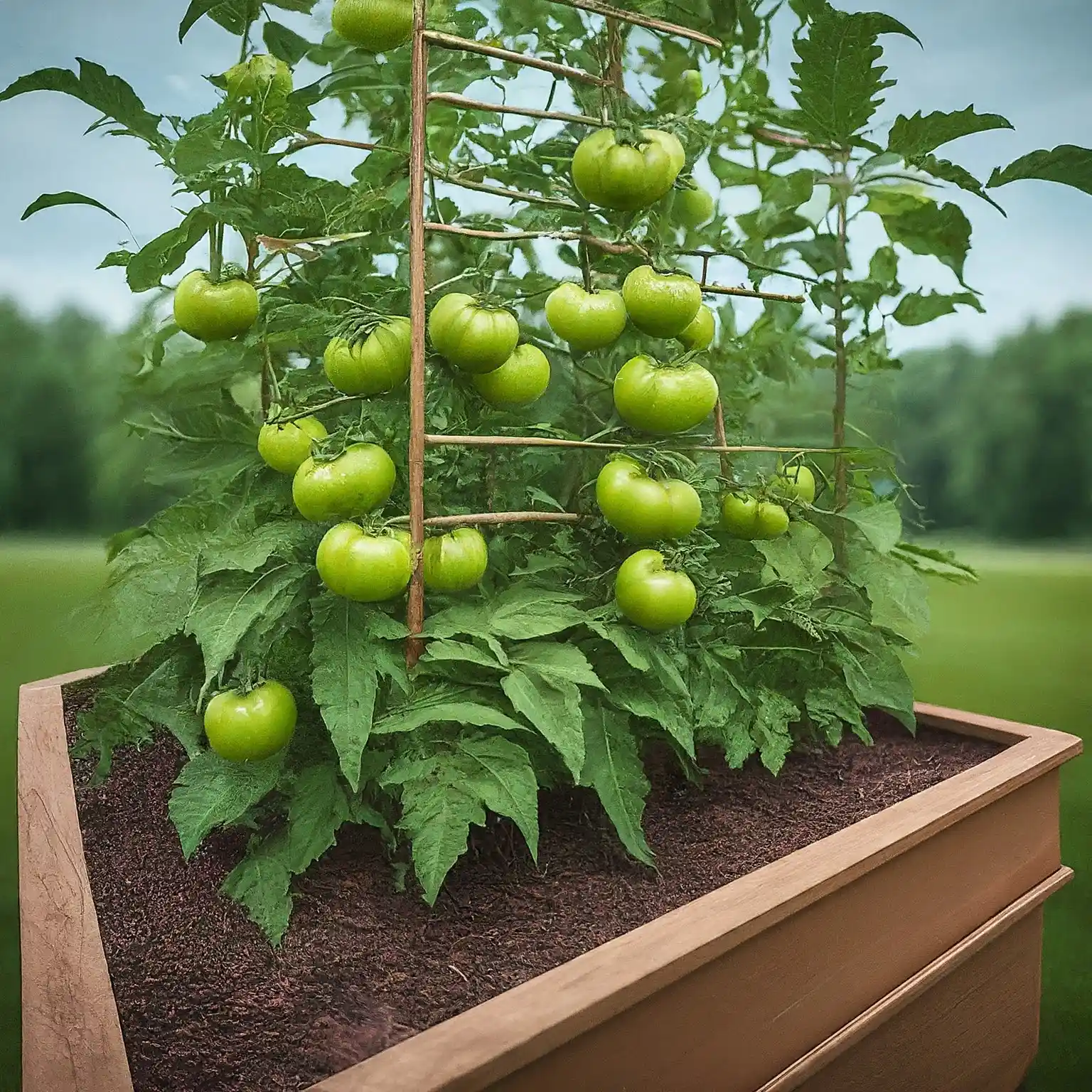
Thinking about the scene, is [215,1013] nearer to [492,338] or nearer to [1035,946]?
[492,338]

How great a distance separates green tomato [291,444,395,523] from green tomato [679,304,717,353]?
0.37 meters

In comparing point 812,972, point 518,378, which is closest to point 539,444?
point 518,378

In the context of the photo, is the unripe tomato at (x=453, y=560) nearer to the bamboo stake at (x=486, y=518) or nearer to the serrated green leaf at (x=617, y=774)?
the bamboo stake at (x=486, y=518)

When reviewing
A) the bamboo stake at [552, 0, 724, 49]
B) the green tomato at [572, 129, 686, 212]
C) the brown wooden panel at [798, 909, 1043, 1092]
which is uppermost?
the bamboo stake at [552, 0, 724, 49]

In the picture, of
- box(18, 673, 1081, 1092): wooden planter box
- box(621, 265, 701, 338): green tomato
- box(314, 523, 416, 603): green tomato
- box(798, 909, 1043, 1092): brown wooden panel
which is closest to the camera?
box(18, 673, 1081, 1092): wooden planter box

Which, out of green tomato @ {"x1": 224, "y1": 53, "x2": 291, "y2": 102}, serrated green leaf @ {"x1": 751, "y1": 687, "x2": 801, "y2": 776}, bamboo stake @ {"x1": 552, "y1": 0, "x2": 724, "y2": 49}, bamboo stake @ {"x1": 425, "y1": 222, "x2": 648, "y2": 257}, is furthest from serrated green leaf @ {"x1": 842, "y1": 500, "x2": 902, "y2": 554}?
green tomato @ {"x1": 224, "y1": 53, "x2": 291, "y2": 102}

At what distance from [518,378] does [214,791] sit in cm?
44

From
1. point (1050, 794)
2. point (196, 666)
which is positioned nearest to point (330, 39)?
point (196, 666)

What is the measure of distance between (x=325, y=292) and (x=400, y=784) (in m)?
0.48

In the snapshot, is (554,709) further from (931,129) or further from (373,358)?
(931,129)

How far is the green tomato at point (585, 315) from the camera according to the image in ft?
3.03

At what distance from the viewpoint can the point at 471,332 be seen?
2.78 feet

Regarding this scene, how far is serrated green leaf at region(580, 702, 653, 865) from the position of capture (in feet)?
3.02

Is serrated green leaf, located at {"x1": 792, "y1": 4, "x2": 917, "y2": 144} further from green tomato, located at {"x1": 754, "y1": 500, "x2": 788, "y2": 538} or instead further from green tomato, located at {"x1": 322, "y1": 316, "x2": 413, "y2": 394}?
green tomato, located at {"x1": 322, "y1": 316, "x2": 413, "y2": 394}
